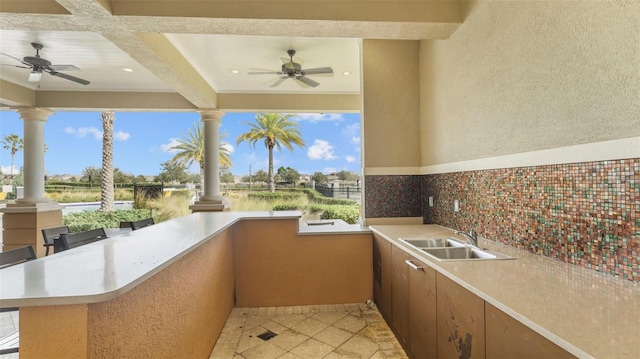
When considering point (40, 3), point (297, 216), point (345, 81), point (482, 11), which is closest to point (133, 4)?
point (40, 3)

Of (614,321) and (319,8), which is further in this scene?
(319,8)

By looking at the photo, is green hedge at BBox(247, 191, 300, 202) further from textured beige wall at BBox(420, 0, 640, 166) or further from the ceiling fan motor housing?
textured beige wall at BBox(420, 0, 640, 166)

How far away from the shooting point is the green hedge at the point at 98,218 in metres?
6.34

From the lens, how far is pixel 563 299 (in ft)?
3.34

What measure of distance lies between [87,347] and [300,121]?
345 inches

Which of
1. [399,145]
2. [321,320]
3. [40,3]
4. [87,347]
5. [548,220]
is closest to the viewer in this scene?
[87,347]

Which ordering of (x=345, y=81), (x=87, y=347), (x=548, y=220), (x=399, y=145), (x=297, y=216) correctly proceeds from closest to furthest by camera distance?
1. (x=87, y=347)
2. (x=548, y=220)
3. (x=297, y=216)
4. (x=399, y=145)
5. (x=345, y=81)

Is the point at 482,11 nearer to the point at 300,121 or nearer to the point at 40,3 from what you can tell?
the point at 40,3

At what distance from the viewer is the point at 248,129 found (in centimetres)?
910

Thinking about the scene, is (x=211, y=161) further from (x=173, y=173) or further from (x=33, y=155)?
(x=173, y=173)

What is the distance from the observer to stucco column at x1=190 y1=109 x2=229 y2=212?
482 centimetres

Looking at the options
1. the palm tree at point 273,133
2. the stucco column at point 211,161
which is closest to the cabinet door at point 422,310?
the stucco column at point 211,161

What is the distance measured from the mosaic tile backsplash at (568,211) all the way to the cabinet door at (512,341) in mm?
610

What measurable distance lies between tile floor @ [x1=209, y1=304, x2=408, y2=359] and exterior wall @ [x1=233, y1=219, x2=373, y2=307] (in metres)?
0.10
